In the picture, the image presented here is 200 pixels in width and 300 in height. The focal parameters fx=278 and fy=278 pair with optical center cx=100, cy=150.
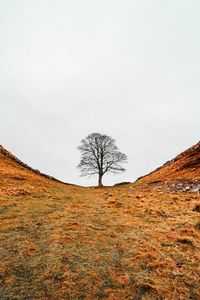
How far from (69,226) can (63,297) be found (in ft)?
20.5

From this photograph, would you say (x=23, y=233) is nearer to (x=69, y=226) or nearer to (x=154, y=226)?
(x=69, y=226)

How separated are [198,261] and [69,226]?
6203 millimetres

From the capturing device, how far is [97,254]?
10289 mm

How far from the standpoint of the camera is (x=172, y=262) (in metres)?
9.92

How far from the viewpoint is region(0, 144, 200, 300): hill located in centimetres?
794

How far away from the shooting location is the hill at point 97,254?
26.0 ft

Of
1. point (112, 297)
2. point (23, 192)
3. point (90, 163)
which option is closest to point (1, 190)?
point (23, 192)

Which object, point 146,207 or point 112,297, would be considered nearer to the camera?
point 112,297

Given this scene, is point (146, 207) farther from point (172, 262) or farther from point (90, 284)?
point (90, 284)

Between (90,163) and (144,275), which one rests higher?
(90,163)

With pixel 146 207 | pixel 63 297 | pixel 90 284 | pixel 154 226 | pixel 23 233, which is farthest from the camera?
pixel 146 207

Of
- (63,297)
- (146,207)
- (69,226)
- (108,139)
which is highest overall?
(108,139)

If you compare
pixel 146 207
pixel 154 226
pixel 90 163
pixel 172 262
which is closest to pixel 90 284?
pixel 172 262

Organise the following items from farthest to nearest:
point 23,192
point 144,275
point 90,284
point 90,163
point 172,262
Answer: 1. point 90,163
2. point 23,192
3. point 172,262
4. point 144,275
5. point 90,284
